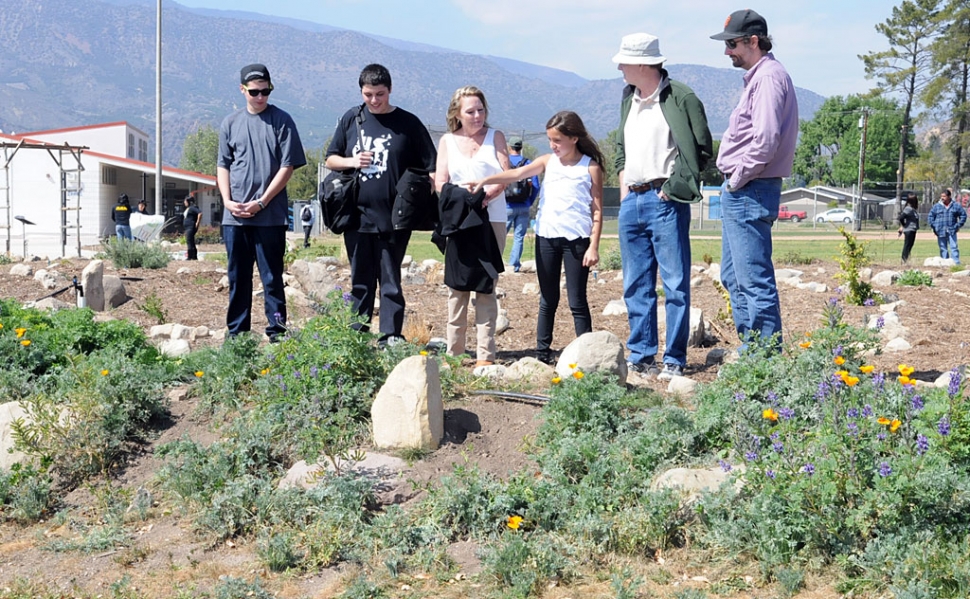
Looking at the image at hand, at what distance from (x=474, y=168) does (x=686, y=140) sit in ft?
4.44

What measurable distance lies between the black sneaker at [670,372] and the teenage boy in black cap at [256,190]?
8.47 ft

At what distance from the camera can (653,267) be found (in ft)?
20.1

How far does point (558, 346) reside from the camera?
743 centimetres

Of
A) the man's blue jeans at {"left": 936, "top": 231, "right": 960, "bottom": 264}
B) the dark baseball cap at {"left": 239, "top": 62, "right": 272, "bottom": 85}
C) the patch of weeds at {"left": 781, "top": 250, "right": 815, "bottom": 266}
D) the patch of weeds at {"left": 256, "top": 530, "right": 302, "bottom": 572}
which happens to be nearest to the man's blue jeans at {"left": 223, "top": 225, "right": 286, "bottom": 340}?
the dark baseball cap at {"left": 239, "top": 62, "right": 272, "bottom": 85}

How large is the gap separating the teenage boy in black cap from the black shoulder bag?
0.50 meters

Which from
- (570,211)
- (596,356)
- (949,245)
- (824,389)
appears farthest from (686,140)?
(949,245)

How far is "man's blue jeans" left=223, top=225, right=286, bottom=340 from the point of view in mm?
6605

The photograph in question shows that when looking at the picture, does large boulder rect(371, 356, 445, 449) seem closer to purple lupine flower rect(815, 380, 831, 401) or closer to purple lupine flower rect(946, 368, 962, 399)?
purple lupine flower rect(815, 380, 831, 401)

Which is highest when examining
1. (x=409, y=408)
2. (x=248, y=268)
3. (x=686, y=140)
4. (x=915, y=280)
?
(x=686, y=140)

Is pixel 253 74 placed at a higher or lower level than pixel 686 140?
higher

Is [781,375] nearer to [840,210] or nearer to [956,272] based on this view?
[956,272]

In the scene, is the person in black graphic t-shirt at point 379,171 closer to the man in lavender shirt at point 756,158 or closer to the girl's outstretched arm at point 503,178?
the girl's outstretched arm at point 503,178

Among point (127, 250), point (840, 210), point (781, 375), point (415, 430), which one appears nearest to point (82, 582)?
point (415, 430)

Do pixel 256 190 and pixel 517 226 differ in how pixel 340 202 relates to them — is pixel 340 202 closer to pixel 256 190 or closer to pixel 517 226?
pixel 256 190
